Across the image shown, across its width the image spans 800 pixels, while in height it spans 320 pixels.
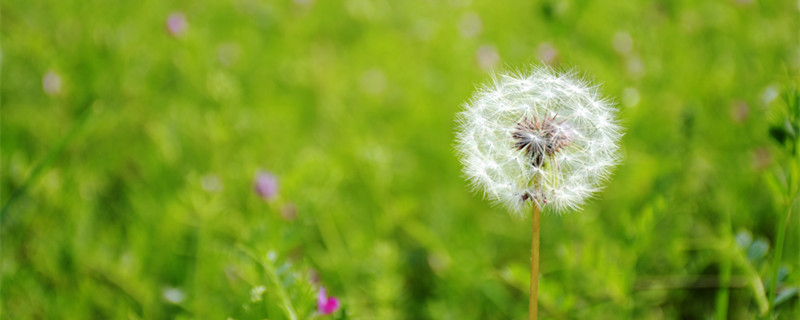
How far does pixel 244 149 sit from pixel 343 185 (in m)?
0.47

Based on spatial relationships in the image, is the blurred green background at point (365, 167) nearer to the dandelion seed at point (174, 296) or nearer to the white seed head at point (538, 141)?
the dandelion seed at point (174, 296)

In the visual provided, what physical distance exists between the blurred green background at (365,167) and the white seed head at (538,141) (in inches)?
15.2

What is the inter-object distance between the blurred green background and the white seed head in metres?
0.39

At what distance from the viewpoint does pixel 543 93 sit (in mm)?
1317

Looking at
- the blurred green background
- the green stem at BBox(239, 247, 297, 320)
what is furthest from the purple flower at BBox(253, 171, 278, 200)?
the green stem at BBox(239, 247, 297, 320)

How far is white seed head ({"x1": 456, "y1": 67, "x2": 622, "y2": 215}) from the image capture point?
1.14 m

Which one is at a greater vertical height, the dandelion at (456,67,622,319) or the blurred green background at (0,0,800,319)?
the blurred green background at (0,0,800,319)

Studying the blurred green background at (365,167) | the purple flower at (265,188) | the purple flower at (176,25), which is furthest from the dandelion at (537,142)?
the purple flower at (176,25)

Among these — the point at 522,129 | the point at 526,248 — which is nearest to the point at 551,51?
the point at 526,248

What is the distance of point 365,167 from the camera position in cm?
268

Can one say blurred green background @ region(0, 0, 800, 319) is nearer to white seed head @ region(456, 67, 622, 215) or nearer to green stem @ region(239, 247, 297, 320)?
green stem @ region(239, 247, 297, 320)

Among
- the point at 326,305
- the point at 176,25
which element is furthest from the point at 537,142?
the point at 176,25

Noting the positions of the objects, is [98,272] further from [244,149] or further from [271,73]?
[271,73]

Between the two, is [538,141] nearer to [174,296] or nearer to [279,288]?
[279,288]
